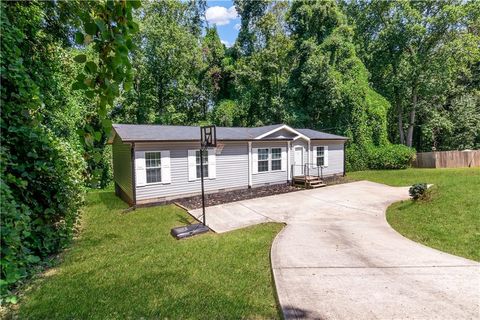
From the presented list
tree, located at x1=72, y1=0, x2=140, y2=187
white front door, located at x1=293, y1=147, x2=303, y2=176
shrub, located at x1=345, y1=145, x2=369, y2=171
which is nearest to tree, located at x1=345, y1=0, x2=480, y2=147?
shrub, located at x1=345, y1=145, x2=369, y2=171

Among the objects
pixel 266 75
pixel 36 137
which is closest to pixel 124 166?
pixel 36 137

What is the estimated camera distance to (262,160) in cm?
1384

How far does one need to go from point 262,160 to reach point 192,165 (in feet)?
13.6

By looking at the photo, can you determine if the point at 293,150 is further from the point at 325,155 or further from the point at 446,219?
the point at 446,219

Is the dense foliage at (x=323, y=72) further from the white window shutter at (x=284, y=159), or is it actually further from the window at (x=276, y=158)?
the window at (x=276, y=158)

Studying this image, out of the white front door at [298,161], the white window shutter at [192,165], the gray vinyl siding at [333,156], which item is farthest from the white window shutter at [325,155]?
the white window shutter at [192,165]

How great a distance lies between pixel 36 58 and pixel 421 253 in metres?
8.61

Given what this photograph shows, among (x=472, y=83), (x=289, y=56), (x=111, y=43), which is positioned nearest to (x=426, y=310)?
(x=111, y=43)

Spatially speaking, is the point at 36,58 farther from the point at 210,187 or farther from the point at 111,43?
the point at 210,187

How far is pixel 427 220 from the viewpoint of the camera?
24.4 feet

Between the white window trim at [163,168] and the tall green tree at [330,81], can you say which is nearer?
the white window trim at [163,168]

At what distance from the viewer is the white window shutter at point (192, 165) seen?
11444 millimetres

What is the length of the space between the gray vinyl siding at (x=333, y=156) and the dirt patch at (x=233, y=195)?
4.05 meters

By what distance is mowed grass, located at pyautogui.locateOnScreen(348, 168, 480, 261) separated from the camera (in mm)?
5959
